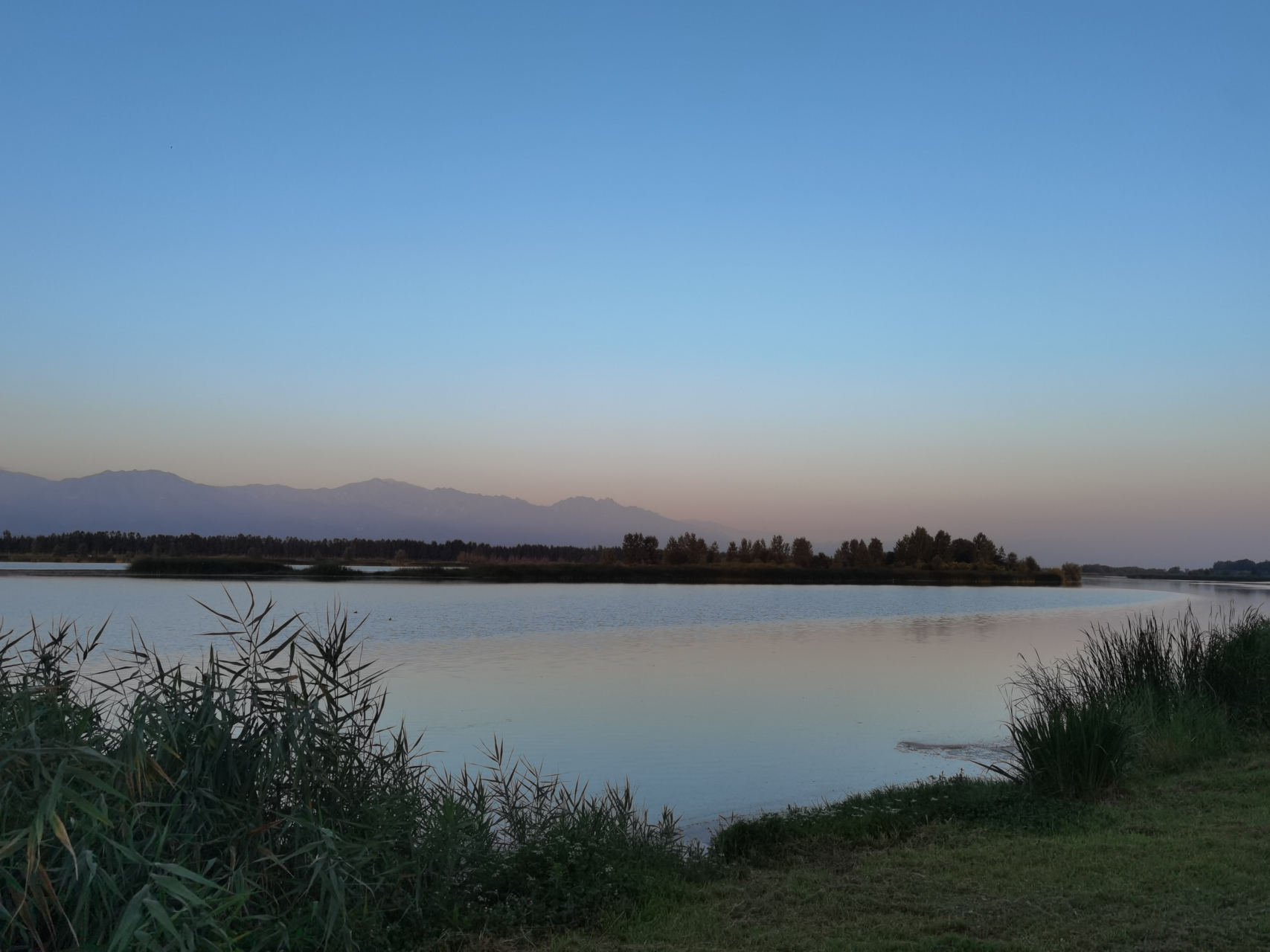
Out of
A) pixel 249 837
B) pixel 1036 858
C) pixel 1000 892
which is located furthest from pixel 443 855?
pixel 1036 858

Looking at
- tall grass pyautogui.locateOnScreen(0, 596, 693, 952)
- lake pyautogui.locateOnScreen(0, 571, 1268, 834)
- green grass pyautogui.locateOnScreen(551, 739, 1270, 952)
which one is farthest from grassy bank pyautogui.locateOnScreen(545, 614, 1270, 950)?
lake pyautogui.locateOnScreen(0, 571, 1268, 834)

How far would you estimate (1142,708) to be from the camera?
10.2 m

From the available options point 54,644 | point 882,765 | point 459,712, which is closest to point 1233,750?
point 882,765

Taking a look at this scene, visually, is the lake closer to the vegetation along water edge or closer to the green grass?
the vegetation along water edge

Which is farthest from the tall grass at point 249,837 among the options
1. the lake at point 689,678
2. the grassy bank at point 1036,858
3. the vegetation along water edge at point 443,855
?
the lake at point 689,678

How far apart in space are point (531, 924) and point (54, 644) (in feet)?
11.6

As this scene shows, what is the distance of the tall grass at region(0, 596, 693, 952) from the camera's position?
11.5 ft

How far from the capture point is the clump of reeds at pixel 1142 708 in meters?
8.03

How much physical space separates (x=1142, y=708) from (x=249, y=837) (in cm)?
938

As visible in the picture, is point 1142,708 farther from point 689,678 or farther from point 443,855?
point 689,678

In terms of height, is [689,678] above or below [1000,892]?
below

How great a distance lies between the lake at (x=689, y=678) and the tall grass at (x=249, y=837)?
1.87 meters

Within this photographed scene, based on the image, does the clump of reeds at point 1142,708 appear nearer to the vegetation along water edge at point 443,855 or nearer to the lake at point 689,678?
the vegetation along water edge at point 443,855

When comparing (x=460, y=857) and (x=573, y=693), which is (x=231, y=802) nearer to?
(x=460, y=857)
